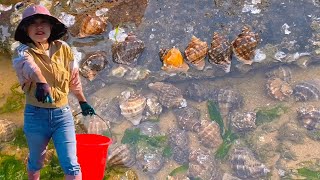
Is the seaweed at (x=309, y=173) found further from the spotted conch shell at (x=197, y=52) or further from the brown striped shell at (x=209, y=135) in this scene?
the spotted conch shell at (x=197, y=52)

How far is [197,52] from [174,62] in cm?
34

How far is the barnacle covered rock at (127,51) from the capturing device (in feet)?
18.8

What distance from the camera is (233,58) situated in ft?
19.3

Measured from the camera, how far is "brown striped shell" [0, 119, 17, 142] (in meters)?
4.69

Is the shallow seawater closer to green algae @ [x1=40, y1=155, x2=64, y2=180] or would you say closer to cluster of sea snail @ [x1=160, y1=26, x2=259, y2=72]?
cluster of sea snail @ [x1=160, y1=26, x2=259, y2=72]

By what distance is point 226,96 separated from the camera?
5586 mm

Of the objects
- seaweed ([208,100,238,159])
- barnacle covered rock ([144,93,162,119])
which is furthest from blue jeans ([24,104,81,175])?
seaweed ([208,100,238,159])

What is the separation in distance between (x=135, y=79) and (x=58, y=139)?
2.35 m

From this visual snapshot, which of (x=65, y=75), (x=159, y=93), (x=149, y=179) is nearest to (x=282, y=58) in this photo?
(x=159, y=93)

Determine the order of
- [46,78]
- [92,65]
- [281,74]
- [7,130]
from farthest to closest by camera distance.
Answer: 1. [281,74]
2. [92,65]
3. [7,130]
4. [46,78]

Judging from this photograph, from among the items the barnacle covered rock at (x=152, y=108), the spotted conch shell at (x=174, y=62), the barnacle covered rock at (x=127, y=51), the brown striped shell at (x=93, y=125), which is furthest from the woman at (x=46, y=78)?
the spotted conch shell at (x=174, y=62)

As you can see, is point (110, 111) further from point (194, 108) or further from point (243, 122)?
point (243, 122)

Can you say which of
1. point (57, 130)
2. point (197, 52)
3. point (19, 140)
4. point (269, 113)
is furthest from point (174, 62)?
point (57, 130)

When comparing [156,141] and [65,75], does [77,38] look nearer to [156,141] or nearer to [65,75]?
[156,141]
